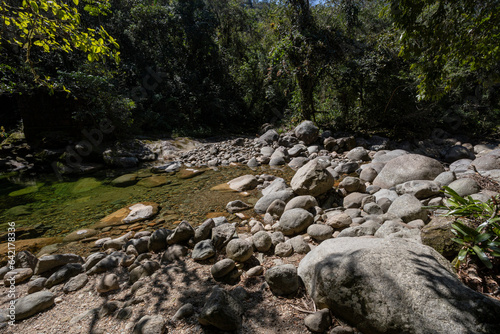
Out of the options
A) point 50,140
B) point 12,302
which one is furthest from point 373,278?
point 50,140

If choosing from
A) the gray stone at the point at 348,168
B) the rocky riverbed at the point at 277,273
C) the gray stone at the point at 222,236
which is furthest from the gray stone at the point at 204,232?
the gray stone at the point at 348,168

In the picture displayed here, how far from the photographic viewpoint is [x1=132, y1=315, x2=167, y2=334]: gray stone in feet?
5.74

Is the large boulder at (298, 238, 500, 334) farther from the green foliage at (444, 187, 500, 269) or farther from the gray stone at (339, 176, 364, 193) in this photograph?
the gray stone at (339, 176, 364, 193)

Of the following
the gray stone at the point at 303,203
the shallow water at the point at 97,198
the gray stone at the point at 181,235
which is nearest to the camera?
the gray stone at the point at 181,235

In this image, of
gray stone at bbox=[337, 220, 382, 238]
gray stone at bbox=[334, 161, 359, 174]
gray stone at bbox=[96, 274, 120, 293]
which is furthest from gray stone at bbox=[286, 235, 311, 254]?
gray stone at bbox=[334, 161, 359, 174]

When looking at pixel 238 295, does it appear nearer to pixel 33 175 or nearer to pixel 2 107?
pixel 33 175

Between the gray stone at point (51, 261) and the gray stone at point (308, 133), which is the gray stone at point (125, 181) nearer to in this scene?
the gray stone at point (51, 261)

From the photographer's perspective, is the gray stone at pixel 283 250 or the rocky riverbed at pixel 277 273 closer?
the rocky riverbed at pixel 277 273

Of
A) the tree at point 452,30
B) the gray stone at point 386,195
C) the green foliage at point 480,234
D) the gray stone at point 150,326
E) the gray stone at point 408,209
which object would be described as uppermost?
the tree at point 452,30

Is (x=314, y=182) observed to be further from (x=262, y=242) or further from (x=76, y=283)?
(x=76, y=283)

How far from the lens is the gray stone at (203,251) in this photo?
2838mm

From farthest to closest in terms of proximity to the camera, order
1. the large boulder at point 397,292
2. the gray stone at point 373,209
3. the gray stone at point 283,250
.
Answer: the gray stone at point 373,209 → the gray stone at point 283,250 → the large boulder at point 397,292

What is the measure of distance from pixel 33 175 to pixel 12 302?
1030 centimetres

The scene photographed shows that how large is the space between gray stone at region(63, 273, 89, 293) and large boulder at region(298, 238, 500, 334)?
2.64m
